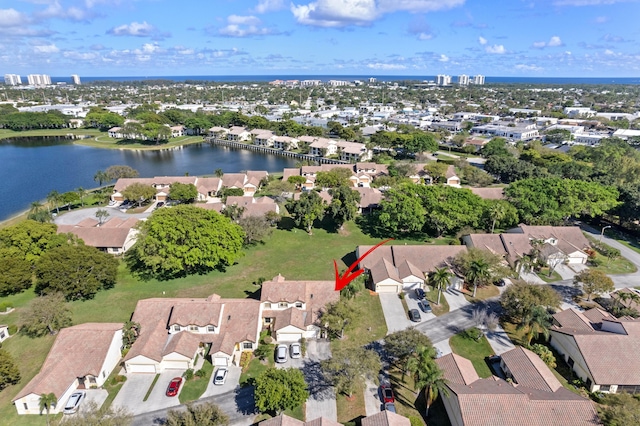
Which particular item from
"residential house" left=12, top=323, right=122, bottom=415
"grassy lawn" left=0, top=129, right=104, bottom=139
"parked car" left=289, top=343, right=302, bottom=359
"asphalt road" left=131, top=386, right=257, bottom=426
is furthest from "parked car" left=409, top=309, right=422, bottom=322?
"grassy lawn" left=0, top=129, right=104, bottom=139

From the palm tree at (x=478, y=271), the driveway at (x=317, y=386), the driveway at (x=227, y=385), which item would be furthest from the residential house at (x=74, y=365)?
the palm tree at (x=478, y=271)

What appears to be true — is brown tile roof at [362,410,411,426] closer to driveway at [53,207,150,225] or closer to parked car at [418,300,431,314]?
parked car at [418,300,431,314]

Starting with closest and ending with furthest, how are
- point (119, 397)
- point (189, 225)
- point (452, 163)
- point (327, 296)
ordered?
point (119, 397) → point (327, 296) → point (189, 225) → point (452, 163)

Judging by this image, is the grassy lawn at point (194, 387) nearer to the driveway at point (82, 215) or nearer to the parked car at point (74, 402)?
the parked car at point (74, 402)

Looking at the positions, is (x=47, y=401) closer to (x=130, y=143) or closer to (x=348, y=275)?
(x=348, y=275)

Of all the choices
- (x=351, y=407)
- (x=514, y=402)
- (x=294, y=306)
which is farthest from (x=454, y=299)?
(x=351, y=407)

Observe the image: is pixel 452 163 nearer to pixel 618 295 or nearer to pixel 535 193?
pixel 535 193

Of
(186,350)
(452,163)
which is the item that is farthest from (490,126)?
(186,350)
